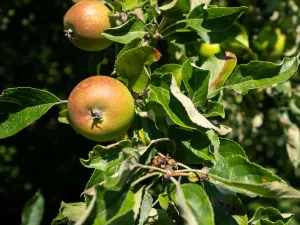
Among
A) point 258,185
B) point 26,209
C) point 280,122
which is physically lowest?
point 280,122

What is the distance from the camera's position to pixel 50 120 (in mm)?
3240

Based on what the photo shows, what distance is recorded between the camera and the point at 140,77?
46.4 inches

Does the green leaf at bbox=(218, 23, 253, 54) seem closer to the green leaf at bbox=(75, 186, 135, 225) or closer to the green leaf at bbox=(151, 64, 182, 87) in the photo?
the green leaf at bbox=(151, 64, 182, 87)

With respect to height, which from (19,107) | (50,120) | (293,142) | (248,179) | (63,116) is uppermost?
(248,179)

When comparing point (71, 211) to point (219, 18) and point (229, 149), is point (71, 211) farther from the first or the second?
point (219, 18)

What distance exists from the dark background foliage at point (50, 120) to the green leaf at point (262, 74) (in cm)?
87

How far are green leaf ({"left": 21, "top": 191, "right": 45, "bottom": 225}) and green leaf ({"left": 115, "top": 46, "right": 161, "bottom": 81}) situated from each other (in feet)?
1.19

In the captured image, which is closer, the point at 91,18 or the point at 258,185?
the point at 258,185

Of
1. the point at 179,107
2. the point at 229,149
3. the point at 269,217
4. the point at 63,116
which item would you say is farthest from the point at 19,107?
the point at 269,217

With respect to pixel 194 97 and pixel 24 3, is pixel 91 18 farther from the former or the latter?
pixel 24 3

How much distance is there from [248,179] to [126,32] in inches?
19.5

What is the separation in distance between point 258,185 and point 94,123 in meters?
0.37

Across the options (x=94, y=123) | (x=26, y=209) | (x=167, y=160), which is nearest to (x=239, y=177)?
(x=167, y=160)

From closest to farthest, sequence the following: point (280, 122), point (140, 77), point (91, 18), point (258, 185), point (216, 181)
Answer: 1. point (258, 185)
2. point (216, 181)
3. point (140, 77)
4. point (91, 18)
5. point (280, 122)
